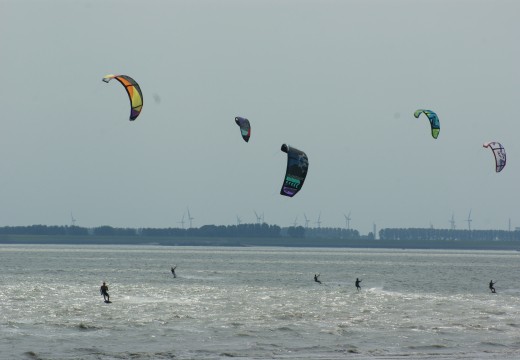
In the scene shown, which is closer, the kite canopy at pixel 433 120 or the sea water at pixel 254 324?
the sea water at pixel 254 324

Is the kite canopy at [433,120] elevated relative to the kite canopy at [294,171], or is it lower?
elevated

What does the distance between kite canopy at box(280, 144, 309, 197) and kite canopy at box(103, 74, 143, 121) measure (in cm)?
1024

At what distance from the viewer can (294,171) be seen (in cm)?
4297

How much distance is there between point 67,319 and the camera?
159 ft

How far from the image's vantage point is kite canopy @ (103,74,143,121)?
50.2 metres

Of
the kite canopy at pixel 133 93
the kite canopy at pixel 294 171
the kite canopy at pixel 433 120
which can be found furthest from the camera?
the kite canopy at pixel 433 120

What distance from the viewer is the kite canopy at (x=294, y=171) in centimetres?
4253

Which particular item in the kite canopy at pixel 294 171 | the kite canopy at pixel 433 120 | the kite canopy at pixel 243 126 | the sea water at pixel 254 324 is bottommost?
the sea water at pixel 254 324

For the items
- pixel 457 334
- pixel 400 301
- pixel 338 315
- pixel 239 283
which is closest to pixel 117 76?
pixel 338 315

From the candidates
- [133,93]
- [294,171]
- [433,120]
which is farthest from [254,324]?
[433,120]

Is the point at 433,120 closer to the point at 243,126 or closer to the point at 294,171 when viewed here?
the point at 243,126

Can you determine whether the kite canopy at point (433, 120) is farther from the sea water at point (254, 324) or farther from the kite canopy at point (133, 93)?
the kite canopy at point (133, 93)

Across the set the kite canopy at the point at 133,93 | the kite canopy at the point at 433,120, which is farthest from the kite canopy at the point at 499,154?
the kite canopy at the point at 133,93

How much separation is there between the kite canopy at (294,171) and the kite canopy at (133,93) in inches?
403
